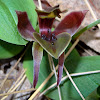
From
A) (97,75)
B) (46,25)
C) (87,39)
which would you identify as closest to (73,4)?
(87,39)

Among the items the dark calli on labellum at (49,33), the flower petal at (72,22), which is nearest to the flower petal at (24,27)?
the dark calli on labellum at (49,33)

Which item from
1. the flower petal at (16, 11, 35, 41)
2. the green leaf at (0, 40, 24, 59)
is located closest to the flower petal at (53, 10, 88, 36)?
the flower petal at (16, 11, 35, 41)

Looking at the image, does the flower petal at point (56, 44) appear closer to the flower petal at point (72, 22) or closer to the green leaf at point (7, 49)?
the flower petal at point (72, 22)

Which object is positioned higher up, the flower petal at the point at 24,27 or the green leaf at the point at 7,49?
the flower petal at the point at 24,27

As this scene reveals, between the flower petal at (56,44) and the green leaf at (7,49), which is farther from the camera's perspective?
the green leaf at (7,49)

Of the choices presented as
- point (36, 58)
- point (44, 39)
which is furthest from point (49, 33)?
point (36, 58)

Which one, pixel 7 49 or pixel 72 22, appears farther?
pixel 7 49

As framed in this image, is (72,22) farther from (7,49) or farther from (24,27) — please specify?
(7,49)

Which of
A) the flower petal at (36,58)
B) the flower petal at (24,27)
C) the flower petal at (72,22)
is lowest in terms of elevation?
the flower petal at (36,58)

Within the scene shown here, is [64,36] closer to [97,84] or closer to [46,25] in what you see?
[46,25]
